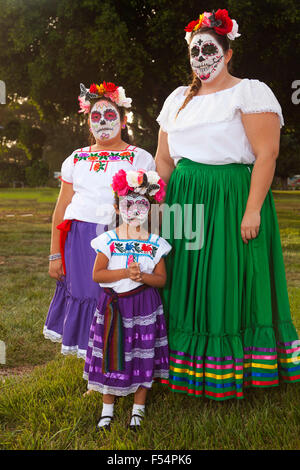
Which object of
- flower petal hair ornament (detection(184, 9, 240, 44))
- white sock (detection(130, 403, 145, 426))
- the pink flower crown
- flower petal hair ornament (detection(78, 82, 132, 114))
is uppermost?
flower petal hair ornament (detection(184, 9, 240, 44))

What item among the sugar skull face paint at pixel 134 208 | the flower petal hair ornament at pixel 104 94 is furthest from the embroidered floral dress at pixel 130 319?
the flower petal hair ornament at pixel 104 94

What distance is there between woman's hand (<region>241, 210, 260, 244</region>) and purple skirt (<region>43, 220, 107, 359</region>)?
854mm

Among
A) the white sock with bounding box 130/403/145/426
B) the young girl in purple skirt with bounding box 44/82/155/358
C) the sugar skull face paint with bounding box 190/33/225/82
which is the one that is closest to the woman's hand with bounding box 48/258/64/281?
the young girl in purple skirt with bounding box 44/82/155/358

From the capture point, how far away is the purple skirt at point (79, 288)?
10.0 ft

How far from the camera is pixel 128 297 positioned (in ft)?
8.86

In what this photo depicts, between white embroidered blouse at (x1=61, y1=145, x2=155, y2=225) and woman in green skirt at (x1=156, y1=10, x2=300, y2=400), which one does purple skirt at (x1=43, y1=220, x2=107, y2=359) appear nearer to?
white embroidered blouse at (x1=61, y1=145, x2=155, y2=225)

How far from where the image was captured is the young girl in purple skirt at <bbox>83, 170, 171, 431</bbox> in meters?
2.65

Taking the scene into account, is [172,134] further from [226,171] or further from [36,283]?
[36,283]

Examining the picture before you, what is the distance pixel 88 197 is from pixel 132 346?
0.96 metres

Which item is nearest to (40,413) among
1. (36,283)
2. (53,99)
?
(36,283)

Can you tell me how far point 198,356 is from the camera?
9.21ft

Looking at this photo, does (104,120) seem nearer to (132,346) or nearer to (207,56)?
(207,56)
